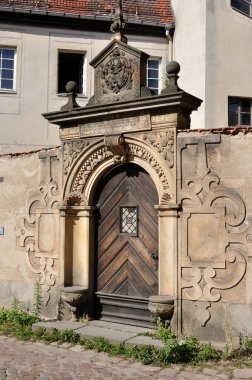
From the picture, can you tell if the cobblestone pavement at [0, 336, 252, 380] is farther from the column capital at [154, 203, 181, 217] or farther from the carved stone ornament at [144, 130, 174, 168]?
the carved stone ornament at [144, 130, 174, 168]

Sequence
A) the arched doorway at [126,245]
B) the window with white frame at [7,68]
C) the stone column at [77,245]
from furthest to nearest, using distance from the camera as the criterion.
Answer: the window with white frame at [7,68] → the stone column at [77,245] → the arched doorway at [126,245]

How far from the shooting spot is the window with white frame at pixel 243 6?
12884 mm

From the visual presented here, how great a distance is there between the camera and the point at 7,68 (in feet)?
44.2

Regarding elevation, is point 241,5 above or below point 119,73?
above

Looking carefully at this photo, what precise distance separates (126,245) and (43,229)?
163cm

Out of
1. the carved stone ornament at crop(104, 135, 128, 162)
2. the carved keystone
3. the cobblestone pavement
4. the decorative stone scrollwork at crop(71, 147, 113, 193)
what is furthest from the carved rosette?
the decorative stone scrollwork at crop(71, 147, 113, 193)

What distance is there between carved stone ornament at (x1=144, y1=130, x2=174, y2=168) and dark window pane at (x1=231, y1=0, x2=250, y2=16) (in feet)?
25.0

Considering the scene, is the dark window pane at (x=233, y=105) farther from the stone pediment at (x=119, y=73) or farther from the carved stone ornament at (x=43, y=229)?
the carved stone ornament at (x=43, y=229)

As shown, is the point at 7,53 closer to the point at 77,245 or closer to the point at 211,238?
the point at 77,245

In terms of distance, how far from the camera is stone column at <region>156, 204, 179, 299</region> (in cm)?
672

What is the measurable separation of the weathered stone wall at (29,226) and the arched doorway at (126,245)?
829 millimetres

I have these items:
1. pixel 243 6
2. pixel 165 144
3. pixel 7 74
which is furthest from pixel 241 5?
pixel 165 144

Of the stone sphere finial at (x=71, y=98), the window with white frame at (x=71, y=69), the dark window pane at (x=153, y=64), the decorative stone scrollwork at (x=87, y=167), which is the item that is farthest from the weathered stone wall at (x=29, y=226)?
the dark window pane at (x=153, y=64)

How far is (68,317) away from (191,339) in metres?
2.35
